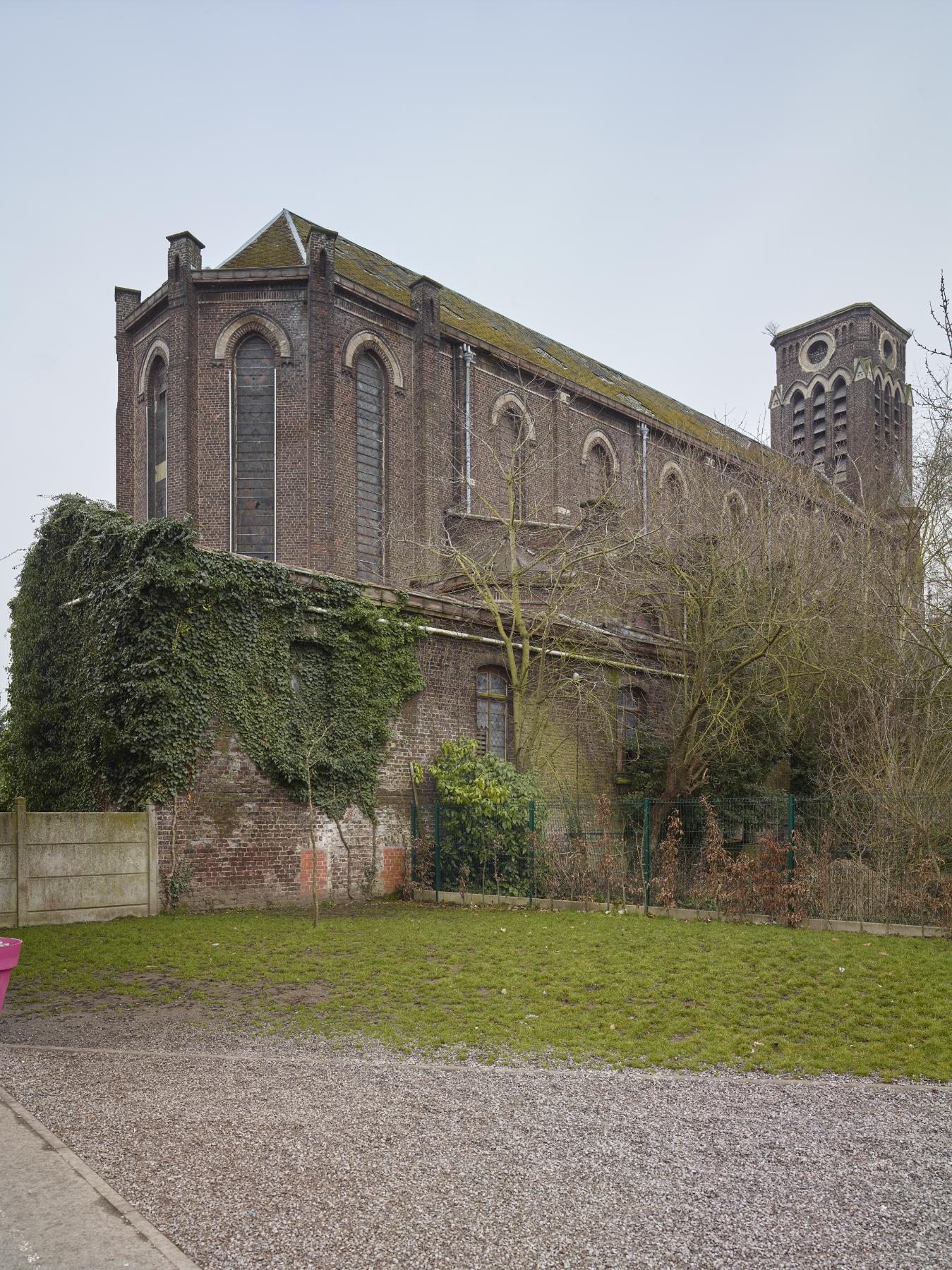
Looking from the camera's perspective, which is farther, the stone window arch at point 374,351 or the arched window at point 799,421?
the arched window at point 799,421

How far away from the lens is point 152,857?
14.2 meters

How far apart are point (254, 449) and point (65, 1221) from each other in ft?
77.2

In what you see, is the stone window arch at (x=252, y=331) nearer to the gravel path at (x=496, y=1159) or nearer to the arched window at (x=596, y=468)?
the arched window at (x=596, y=468)

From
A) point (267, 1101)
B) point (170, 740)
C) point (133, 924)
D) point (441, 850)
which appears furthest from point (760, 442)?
point (267, 1101)

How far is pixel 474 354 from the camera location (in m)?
30.4

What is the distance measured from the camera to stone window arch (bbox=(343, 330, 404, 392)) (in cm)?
2678

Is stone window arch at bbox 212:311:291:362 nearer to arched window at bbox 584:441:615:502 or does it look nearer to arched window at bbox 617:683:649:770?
arched window at bbox 617:683:649:770

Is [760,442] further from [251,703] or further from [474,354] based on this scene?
[474,354]

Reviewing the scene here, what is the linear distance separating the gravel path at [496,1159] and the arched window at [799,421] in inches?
2044

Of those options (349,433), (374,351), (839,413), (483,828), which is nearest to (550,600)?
(483,828)

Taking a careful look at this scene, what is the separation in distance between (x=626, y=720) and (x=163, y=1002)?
52.3 feet

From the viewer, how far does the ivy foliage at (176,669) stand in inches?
578

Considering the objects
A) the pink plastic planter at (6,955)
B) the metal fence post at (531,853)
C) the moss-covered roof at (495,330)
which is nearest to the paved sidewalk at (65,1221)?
the pink plastic planter at (6,955)

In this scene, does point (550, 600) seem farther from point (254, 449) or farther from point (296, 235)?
point (296, 235)
